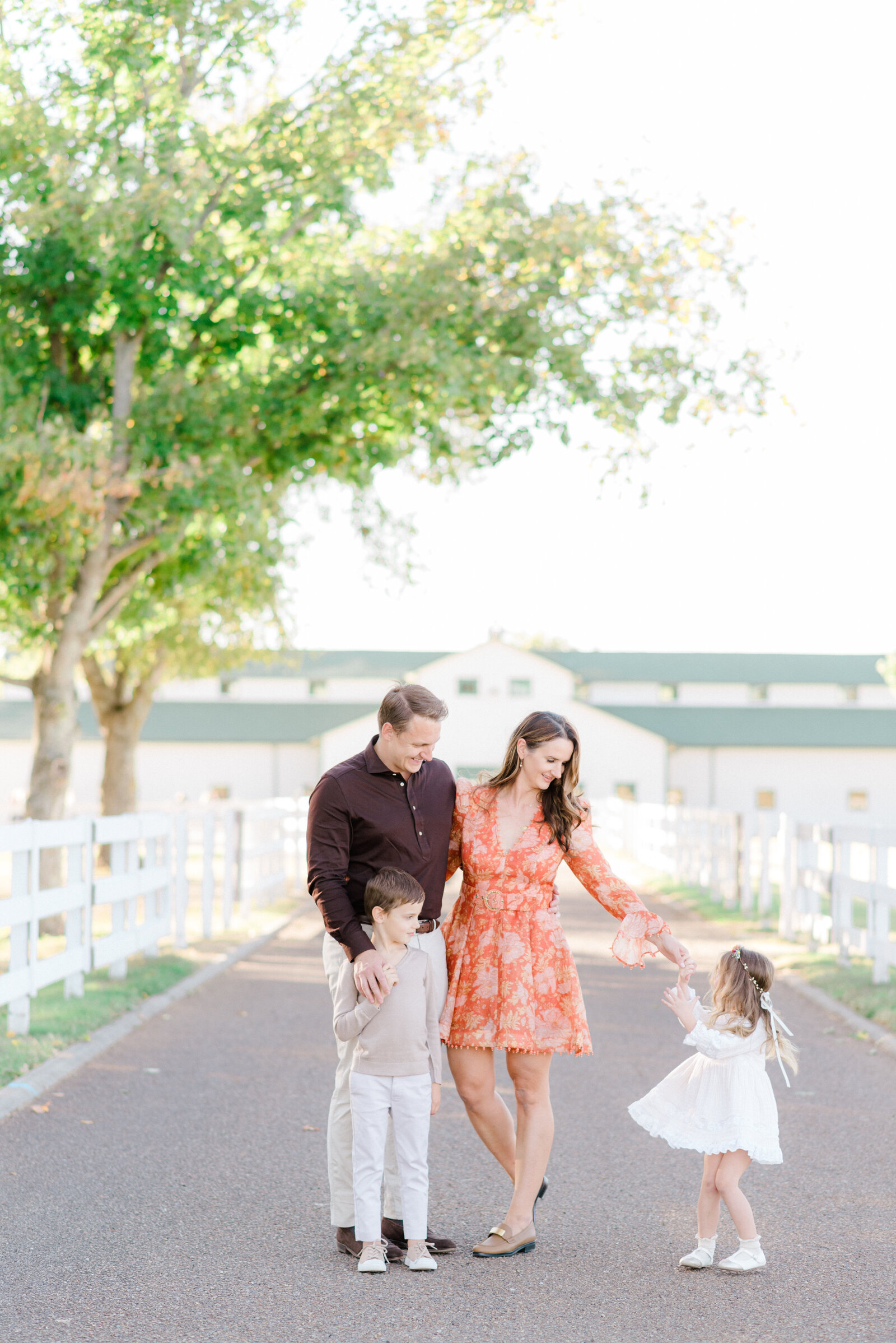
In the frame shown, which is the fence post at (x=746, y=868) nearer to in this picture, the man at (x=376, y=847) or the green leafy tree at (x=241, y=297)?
the green leafy tree at (x=241, y=297)

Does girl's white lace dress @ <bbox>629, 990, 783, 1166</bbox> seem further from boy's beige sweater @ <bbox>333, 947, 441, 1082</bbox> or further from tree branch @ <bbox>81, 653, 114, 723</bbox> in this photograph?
tree branch @ <bbox>81, 653, 114, 723</bbox>

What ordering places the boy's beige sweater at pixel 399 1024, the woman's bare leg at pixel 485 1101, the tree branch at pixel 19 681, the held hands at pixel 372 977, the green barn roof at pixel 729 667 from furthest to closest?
1. the green barn roof at pixel 729 667
2. the tree branch at pixel 19 681
3. the woman's bare leg at pixel 485 1101
4. the boy's beige sweater at pixel 399 1024
5. the held hands at pixel 372 977

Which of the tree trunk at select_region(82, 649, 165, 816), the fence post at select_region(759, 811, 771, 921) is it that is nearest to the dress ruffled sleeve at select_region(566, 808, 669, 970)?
the fence post at select_region(759, 811, 771, 921)

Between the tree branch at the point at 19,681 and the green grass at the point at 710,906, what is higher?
the tree branch at the point at 19,681

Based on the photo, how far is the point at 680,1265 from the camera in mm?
4684

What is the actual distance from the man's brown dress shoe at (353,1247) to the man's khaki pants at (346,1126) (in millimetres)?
32

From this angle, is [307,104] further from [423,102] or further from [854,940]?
[854,940]

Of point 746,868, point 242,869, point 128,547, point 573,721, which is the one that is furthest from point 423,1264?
point 573,721

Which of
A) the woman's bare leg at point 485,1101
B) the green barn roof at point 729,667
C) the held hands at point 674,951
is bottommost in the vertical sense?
the woman's bare leg at point 485,1101

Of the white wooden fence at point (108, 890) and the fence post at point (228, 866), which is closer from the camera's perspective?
the white wooden fence at point (108, 890)

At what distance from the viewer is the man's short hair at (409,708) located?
Result: 4.68m

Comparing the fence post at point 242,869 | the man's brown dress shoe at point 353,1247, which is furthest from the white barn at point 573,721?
the man's brown dress shoe at point 353,1247

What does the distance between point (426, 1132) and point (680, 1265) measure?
0.96m

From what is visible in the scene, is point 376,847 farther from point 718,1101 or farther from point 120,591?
point 120,591
